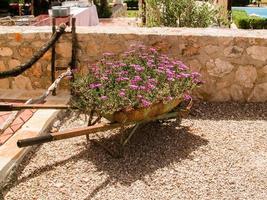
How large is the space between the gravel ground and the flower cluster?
422 mm

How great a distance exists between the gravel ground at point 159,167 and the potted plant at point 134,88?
1.14ft

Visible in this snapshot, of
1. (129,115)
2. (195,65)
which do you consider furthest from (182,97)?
(195,65)

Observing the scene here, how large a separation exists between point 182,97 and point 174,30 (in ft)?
4.04

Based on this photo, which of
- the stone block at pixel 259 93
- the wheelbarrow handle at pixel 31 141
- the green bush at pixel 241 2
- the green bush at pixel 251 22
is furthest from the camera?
the green bush at pixel 241 2

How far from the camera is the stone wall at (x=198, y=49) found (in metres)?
4.47

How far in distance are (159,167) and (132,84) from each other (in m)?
0.73

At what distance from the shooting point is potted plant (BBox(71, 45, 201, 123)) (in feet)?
10.9

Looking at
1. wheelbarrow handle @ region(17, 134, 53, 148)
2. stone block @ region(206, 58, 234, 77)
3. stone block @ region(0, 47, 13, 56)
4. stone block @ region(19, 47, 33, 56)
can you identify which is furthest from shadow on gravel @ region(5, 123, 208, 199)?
stone block @ region(0, 47, 13, 56)

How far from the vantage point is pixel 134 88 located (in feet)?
11.0

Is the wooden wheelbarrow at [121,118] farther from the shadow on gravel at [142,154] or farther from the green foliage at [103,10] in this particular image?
the green foliage at [103,10]

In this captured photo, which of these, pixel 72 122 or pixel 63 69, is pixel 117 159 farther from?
pixel 63 69

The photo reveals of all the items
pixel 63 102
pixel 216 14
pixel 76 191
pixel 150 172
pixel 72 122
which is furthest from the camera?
pixel 216 14

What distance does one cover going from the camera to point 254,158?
11.4 feet

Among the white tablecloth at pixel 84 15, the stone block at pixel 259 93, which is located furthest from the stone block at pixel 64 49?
the white tablecloth at pixel 84 15
